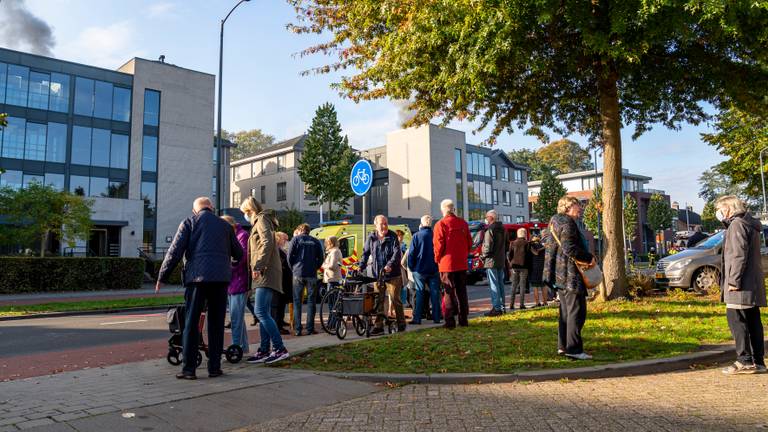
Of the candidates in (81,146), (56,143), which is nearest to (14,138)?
(56,143)

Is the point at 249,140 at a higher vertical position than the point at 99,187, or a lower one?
higher

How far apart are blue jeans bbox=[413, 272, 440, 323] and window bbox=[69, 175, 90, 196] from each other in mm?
32348

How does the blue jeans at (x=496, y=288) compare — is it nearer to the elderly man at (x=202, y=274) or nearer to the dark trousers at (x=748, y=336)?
the dark trousers at (x=748, y=336)

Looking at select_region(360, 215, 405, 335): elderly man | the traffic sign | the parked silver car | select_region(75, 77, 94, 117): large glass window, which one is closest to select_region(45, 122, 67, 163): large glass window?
select_region(75, 77, 94, 117): large glass window

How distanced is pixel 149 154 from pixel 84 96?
542 centimetres

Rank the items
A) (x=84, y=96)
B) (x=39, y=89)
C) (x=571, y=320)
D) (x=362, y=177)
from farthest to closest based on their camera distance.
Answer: (x=84, y=96) → (x=39, y=89) → (x=362, y=177) → (x=571, y=320)

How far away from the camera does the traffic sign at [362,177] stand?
403 inches

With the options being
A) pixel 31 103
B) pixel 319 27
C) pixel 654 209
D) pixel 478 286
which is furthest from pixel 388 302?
pixel 654 209

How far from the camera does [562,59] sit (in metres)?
11.3

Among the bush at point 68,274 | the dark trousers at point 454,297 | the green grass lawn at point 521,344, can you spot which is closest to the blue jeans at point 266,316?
the green grass lawn at point 521,344

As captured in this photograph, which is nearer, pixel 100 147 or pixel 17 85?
pixel 17 85

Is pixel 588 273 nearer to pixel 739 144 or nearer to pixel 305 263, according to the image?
pixel 305 263

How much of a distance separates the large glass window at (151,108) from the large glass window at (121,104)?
1.10 meters

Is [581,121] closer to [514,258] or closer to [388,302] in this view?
[514,258]
